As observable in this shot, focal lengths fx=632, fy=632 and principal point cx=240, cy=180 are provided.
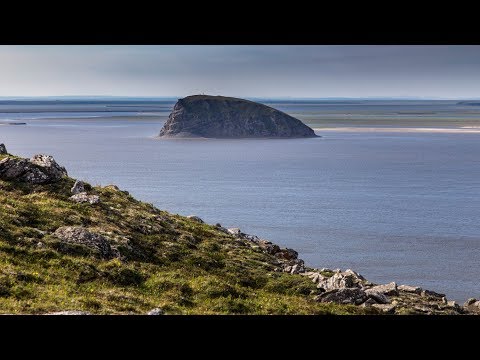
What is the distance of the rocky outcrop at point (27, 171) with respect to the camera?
109 feet

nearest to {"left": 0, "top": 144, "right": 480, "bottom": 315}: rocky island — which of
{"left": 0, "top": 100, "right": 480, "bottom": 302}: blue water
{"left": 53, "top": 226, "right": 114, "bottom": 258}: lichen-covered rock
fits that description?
{"left": 53, "top": 226, "right": 114, "bottom": 258}: lichen-covered rock

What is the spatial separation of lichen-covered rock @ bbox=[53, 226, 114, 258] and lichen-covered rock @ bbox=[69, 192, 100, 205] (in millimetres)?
5299

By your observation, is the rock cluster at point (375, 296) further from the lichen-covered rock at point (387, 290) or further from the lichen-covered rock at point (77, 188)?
the lichen-covered rock at point (77, 188)

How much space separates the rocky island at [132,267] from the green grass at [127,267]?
0.05 meters

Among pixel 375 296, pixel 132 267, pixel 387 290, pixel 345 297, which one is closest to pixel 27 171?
pixel 132 267

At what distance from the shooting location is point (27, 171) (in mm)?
33688

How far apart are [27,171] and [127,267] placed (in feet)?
37.1

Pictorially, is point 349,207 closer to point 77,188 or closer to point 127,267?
point 77,188

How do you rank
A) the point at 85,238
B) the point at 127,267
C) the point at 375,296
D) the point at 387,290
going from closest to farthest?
the point at 127,267
the point at 85,238
the point at 375,296
the point at 387,290

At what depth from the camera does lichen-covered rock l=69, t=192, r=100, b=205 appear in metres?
33.1
